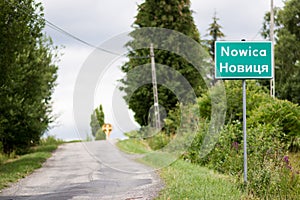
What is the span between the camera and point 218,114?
21297mm

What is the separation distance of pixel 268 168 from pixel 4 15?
36.1ft

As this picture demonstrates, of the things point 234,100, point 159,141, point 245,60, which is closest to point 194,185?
point 245,60

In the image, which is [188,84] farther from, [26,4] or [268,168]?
[268,168]

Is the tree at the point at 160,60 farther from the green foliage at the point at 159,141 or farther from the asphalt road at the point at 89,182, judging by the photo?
the asphalt road at the point at 89,182

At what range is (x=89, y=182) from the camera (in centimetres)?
1427

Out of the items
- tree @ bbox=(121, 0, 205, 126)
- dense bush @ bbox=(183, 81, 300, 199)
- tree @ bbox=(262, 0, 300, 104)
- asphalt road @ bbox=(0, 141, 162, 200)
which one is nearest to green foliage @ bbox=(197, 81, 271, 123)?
dense bush @ bbox=(183, 81, 300, 199)

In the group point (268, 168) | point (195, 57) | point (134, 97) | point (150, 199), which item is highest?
point (195, 57)

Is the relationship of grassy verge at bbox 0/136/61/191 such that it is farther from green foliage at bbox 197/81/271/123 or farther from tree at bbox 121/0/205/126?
tree at bbox 121/0/205/126

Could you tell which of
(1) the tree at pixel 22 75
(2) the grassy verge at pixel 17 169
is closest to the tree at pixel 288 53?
(1) the tree at pixel 22 75

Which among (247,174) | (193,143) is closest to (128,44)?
(193,143)

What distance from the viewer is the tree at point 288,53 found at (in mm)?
41031

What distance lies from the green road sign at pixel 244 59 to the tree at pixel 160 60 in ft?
83.5

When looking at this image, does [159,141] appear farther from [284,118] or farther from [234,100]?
[284,118]

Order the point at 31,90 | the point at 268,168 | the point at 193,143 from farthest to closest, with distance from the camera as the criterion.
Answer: the point at 31,90
the point at 193,143
the point at 268,168
